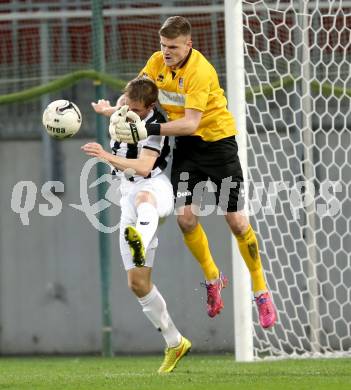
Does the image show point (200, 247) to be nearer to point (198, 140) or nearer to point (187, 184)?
point (187, 184)

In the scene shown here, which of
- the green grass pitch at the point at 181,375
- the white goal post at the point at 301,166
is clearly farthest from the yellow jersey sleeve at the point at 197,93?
the white goal post at the point at 301,166

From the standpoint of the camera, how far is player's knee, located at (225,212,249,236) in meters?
8.45

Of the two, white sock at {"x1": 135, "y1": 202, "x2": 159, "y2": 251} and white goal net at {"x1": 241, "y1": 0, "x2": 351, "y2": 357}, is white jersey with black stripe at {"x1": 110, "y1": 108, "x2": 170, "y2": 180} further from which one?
white goal net at {"x1": 241, "y1": 0, "x2": 351, "y2": 357}

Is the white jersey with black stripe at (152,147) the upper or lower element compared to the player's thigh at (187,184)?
upper

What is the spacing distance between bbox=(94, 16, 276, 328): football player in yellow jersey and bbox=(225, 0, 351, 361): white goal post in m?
1.49

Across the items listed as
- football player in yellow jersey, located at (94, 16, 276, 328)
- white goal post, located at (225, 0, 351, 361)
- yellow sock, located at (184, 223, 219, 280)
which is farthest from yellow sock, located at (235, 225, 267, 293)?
white goal post, located at (225, 0, 351, 361)

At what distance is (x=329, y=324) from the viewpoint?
420 inches

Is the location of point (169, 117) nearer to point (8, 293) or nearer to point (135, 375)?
point (135, 375)

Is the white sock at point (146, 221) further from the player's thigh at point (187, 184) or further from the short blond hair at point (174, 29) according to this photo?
the short blond hair at point (174, 29)

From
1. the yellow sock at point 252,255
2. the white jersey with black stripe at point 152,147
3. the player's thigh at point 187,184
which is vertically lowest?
the yellow sock at point 252,255

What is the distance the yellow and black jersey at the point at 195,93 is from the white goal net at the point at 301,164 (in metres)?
1.68

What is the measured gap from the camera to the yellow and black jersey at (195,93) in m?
8.00

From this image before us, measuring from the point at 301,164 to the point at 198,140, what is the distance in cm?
215

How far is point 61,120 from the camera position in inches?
308
